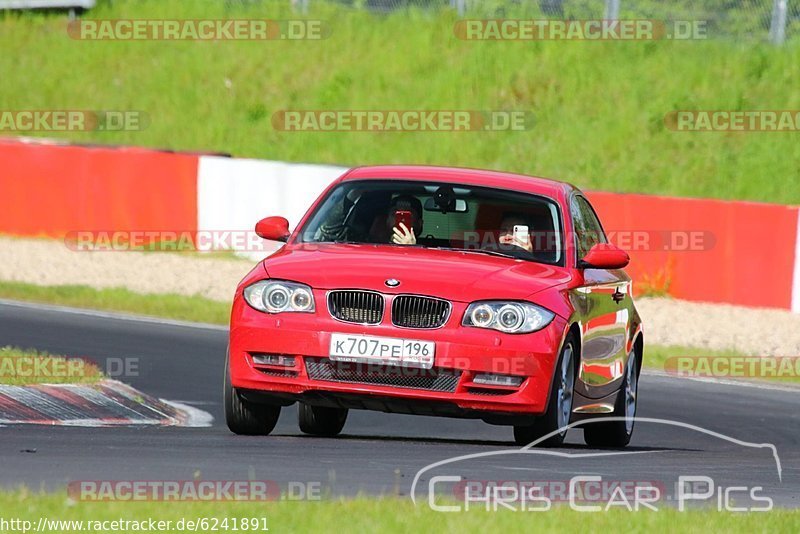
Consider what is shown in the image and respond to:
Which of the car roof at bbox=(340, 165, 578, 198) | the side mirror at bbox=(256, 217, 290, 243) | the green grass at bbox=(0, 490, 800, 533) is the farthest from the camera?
the car roof at bbox=(340, 165, 578, 198)

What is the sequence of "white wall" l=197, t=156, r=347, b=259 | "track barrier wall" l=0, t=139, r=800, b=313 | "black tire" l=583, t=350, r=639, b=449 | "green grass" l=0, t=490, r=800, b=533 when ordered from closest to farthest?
"green grass" l=0, t=490, r=800, b=533
"black tire" l=583, t=350, r=639, b=449
"track barrier wall" l=0, t=139, r=800, b=313
"white wall" l=197, t=156, r=347, b=259

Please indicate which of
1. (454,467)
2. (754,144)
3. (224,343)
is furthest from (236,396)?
(754,144)

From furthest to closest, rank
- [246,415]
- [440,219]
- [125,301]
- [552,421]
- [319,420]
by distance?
[125,301] → [319,420] → [440,219] → [246,415] → [552,421]

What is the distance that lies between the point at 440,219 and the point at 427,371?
1.45m

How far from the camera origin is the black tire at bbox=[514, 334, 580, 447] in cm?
862

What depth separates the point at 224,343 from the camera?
15.9m

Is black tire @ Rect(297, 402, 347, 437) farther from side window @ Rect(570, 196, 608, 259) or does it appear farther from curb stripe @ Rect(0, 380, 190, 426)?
side window @ Rect(570, 196, 608, 259)

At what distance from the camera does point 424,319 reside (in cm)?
845

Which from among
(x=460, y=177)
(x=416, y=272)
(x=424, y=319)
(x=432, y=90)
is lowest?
(x=424, y=319)

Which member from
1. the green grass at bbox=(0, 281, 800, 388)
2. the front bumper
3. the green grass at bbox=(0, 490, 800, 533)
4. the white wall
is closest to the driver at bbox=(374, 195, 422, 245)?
the front bumper

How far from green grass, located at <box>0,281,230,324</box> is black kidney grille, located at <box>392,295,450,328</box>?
9921 mm

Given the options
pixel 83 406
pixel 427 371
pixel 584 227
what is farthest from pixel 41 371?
pixel 584 227

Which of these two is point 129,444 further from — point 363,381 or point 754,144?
point 754,144

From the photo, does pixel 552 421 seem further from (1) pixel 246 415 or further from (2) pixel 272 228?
(2) pixel 272 228
